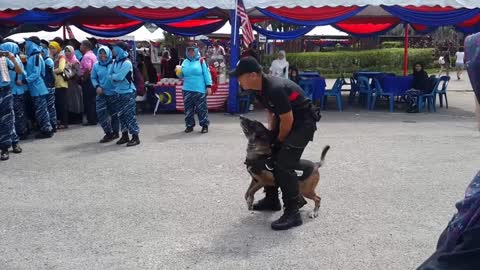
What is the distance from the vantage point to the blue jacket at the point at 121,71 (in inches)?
302

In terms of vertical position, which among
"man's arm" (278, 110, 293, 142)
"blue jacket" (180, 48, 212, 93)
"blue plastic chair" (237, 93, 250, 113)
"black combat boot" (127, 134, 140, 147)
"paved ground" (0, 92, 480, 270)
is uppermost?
"blue jacket" (180, 48, 212, 93)

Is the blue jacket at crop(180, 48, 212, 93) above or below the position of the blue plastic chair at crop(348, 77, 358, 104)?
above

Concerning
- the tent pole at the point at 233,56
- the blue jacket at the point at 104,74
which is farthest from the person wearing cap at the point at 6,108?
the tent pole at the point at 233,56

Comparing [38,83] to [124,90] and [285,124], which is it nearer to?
[124,90]

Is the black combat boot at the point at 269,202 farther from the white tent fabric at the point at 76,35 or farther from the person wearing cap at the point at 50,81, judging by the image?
the white tent fabric at the point at 76,35

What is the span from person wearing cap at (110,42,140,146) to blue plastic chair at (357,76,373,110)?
6619 millimetres

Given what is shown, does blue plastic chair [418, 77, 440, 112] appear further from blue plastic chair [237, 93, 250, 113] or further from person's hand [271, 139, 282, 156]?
person's hand [271, 139, 282, 156]

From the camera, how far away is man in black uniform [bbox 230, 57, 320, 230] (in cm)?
421

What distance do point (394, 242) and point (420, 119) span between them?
726 cm

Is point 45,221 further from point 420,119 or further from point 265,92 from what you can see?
point 420,119

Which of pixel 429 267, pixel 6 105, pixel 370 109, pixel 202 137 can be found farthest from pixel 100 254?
pixel 370 109

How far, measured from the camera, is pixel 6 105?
6.98 metres

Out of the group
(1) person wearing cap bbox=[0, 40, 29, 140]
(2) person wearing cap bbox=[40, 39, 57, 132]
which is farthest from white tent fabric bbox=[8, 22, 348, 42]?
(1) person wearing cap bbox=[0, 40, 29, 140]

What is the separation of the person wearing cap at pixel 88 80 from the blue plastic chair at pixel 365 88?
21.4ft
